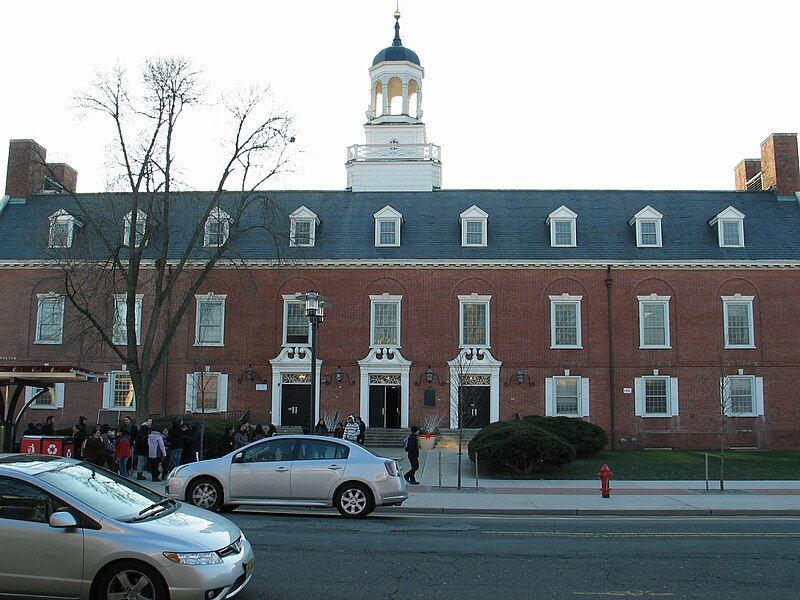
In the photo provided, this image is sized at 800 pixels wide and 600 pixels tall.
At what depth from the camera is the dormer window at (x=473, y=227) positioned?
129 feet

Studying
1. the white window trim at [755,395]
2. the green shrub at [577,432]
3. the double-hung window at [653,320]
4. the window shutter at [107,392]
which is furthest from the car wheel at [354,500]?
the white window trim at [755,395]

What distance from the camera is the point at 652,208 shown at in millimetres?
39938

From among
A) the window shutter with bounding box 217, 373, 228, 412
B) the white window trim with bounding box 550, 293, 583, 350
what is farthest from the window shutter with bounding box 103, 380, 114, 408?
the white window trim with bounding box 550, 293, 583, 350

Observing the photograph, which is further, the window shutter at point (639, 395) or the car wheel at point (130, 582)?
the window shutter at point (639, 395)

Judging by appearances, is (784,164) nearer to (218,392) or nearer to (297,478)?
(218,392)

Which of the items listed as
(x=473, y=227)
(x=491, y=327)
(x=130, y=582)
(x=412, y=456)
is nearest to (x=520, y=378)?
(x=491, y=327)

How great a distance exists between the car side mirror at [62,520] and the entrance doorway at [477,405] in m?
30.0

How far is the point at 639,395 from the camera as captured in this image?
37.2 m

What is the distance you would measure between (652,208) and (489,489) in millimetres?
23578

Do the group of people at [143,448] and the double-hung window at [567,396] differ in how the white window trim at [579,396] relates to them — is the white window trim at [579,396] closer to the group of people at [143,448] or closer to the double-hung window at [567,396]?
the double-hung window at [567,396]

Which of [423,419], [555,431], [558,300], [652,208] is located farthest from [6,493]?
[652,208]

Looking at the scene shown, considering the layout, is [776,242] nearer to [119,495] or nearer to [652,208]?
[652,208]

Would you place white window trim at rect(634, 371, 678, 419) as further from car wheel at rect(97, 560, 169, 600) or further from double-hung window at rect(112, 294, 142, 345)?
car wheel at rect(97, 560, 169, 600)

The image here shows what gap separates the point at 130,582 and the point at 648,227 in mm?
35877
